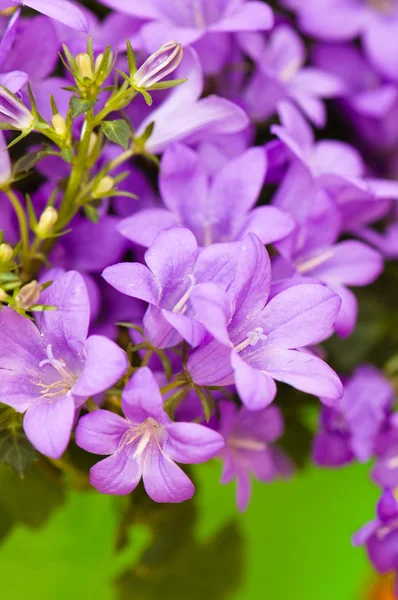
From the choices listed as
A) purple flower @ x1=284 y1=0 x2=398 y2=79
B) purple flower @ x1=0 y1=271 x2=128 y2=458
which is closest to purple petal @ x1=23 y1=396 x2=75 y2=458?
purple flower @ x1=0 y1=271 x2=128 y2=458

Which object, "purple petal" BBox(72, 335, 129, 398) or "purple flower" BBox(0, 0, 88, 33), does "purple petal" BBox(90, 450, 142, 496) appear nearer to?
"purple petal" BBox(72, 335, 129, 398)

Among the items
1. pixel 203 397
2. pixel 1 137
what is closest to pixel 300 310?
pixel 203 397

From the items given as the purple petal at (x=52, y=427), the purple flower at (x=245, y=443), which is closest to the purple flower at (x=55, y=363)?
the purple petal at (x=52, y=427)

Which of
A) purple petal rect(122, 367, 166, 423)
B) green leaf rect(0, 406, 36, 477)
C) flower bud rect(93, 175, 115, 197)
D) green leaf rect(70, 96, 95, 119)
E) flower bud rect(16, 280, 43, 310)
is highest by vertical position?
green leaf rect(70, 96, 95, 119)

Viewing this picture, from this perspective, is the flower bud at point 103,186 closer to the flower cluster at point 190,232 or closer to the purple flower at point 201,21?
the flower cluster at point 190,232

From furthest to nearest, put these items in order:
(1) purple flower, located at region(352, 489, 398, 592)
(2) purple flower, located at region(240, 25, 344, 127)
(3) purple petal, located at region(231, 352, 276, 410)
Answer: (2) purple flower, located at region(240, 25, 344, 127), (1) purple flower, located at region(352, 489, 398, 592), (3) purple petal, located at region(231, 352, 276, 410)

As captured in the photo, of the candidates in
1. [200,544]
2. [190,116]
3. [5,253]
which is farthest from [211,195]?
[200,544]
